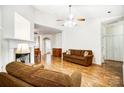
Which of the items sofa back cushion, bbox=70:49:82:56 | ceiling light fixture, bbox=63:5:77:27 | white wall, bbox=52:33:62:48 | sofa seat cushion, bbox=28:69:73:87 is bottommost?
sofa seat cushion, bbox=28:69:73:87

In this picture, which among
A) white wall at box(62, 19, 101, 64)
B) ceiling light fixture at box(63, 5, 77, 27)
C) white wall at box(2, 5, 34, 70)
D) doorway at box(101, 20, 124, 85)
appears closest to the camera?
white wall at box(2, 5, 34, 70)

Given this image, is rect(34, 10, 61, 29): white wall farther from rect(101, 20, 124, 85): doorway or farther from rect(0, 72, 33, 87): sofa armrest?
rect(0, 72, 33, 87): sofa armrest

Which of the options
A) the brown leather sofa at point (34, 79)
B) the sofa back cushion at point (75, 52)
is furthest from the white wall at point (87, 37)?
the brown leather sofa at point (34, 79)

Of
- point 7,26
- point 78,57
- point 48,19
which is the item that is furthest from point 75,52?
point 7,26

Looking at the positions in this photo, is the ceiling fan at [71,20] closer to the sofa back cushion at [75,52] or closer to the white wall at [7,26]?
the sofa back cushion at [75,52]

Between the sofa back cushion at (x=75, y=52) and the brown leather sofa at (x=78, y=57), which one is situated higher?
the sofa back cushion at (x=75, y=52)

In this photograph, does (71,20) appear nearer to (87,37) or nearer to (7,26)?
(87,37)

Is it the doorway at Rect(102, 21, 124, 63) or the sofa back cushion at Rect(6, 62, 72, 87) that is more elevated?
the doorway at Rect(102, 21, 124, 63)

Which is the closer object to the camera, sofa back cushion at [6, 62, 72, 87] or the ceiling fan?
sofa back cushion at [6, 62, 72, 87]

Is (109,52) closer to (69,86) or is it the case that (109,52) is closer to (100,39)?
(100,39)

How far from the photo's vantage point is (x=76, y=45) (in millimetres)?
2984

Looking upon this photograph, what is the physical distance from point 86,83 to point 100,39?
1.14 meters

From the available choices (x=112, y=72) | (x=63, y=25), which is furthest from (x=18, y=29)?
(x=112, y=72)

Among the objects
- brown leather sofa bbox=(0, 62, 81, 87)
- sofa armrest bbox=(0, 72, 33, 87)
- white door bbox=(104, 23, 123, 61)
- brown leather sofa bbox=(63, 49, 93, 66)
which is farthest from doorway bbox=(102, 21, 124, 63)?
sofa armrest bbox=(0, 72, 33, 87)
